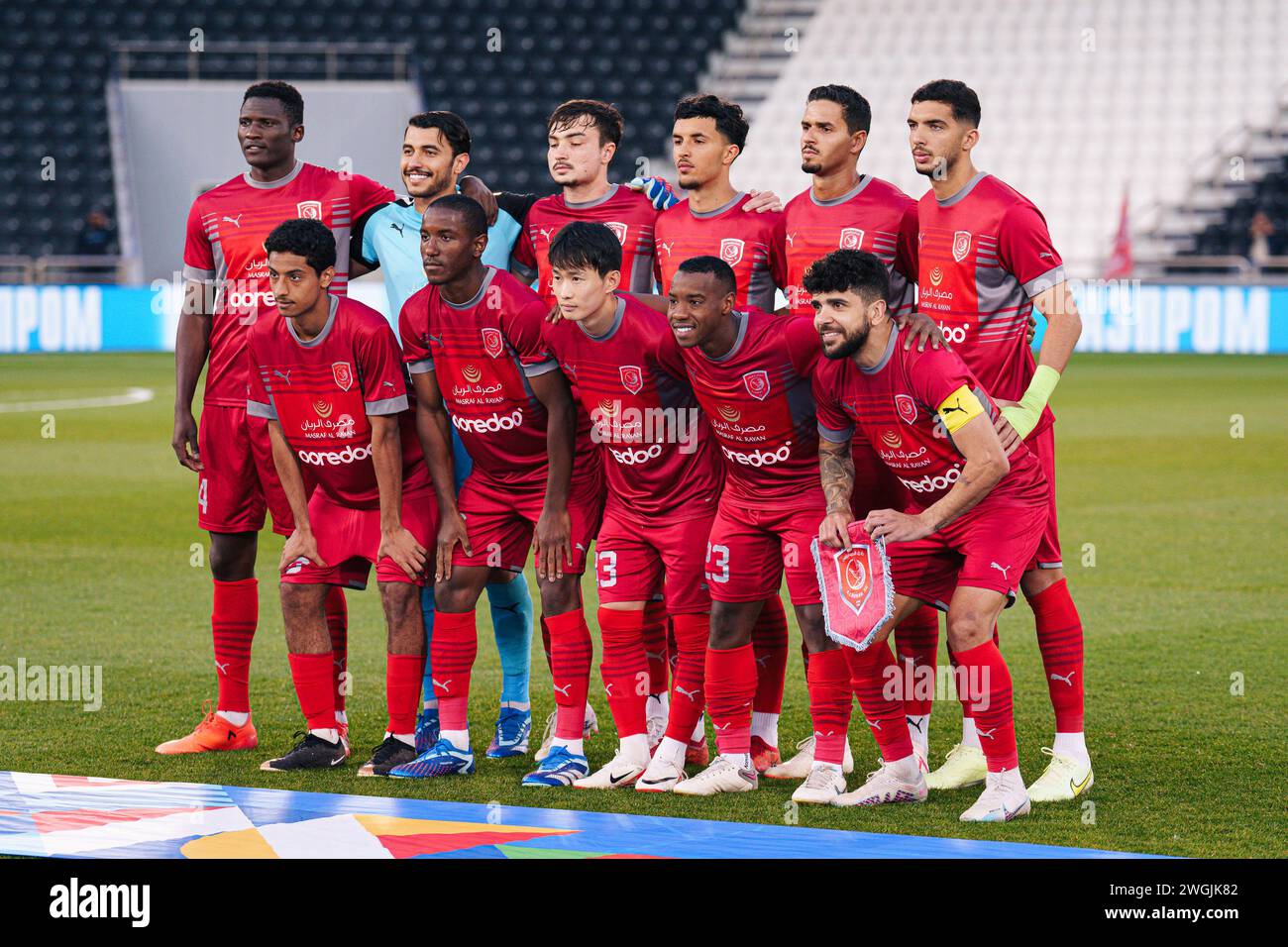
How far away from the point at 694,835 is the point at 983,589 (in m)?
1.02

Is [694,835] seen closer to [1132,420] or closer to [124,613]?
[124,613]

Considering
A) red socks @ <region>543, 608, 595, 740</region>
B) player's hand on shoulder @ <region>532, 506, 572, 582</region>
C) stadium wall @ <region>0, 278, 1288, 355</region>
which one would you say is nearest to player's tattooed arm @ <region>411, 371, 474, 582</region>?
player's hand on shoulder @ <region>532, 506, 572, 582</region>

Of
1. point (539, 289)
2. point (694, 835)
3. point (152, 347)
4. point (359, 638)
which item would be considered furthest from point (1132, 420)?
point (152, 347)

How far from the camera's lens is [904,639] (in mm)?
5074

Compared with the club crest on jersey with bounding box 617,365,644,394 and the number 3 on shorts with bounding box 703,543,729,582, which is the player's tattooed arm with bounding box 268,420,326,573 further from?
the number 3 on shorts with bounding box 703,543,729,582

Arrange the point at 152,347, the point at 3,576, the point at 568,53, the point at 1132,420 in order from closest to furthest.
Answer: the point at 3,576 < the point at 1132,420 < the point at 152,347 < the point at 568,53

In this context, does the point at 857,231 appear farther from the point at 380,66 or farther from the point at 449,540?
the point at 380,66

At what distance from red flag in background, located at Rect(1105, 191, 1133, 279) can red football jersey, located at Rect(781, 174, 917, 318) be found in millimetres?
19049

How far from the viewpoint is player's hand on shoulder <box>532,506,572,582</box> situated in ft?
15.9

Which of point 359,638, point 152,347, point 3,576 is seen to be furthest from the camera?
point 152,347

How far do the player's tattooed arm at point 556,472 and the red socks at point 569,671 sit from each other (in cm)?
15

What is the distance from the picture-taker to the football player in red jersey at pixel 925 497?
14.3 feet

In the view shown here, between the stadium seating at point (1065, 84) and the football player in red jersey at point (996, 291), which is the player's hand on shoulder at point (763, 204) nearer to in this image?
the football player in red jersey at point (996, 291)

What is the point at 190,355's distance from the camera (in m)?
5.46
